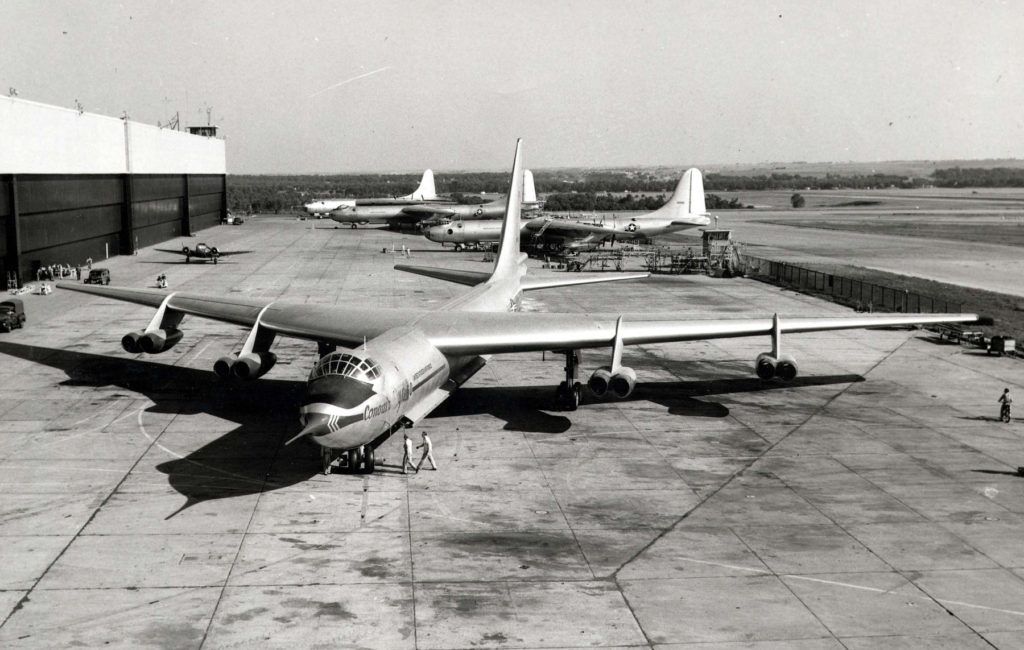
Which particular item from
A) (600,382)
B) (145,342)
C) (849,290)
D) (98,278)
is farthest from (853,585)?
(98,278)

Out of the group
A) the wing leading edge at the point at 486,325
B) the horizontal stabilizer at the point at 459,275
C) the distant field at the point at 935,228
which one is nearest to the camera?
the wing leading edge at the point at 486,325

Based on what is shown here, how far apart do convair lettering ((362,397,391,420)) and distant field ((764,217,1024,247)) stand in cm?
9153

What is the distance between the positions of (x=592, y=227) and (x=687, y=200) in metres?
14.0

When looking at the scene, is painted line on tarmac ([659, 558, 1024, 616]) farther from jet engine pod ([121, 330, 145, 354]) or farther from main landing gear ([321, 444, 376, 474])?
jet engine pod ([121, 330, 145, 354])

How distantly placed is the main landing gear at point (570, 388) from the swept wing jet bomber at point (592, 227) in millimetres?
53277

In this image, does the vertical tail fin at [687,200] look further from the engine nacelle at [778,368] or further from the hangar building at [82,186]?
the engine nacelle at [778,368]

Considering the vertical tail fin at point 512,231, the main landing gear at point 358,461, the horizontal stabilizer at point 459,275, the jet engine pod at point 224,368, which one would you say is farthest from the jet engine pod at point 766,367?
the jet engine pod at point 224,368

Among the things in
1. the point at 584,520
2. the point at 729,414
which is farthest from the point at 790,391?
the point at 584,520

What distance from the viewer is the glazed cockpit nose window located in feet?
72.3

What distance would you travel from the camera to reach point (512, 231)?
39.5m

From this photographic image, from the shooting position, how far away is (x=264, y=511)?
69.3 feet

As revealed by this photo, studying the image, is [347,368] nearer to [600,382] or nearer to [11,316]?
[600,382]

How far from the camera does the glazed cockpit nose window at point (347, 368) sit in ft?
72.3

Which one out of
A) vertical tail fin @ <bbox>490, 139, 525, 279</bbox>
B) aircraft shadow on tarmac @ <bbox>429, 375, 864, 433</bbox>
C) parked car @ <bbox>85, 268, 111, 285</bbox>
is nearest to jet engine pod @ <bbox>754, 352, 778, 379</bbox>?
aircraft shadow on tarmac @ <bbox>429, 375, 864, 433</bbox>
